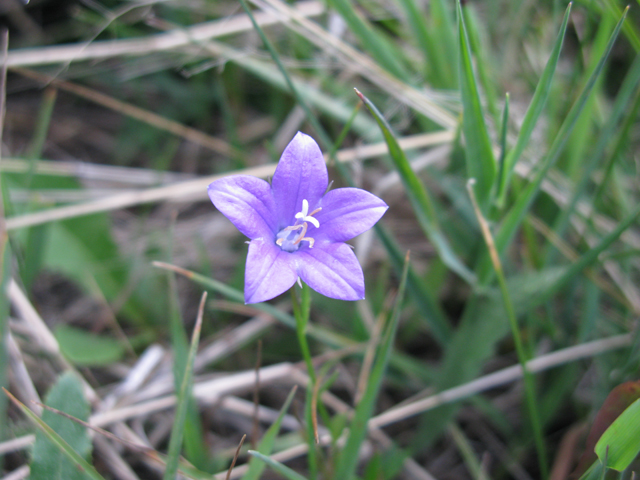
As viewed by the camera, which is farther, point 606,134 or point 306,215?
point 606,134

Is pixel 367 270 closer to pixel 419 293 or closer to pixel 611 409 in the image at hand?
pixel 419 293

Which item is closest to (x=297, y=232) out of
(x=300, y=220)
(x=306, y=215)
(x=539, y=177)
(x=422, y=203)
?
(x=300, y=220)

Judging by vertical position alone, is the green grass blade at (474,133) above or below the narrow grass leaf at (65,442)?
above

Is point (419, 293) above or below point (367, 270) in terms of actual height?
above

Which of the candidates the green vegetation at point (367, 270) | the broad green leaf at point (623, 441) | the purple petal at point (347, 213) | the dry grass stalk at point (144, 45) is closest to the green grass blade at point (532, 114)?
the green vegetation at point (367, 270)

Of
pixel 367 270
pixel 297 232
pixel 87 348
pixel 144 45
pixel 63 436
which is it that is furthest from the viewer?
pixel 367 270

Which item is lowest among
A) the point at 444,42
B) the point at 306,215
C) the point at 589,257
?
the point at 589,257

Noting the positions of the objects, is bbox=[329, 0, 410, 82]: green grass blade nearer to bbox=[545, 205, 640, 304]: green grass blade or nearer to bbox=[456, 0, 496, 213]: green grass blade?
bbox=[456, 0, 496, 213]: green grass blade

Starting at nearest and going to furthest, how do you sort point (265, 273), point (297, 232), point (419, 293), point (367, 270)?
point (265, 273) < point (297, 232) < point (419, 293) < point (367, 270)

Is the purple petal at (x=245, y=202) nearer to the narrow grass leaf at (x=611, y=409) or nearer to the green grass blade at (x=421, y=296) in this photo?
the green grass blade at (x=421, y=296)
